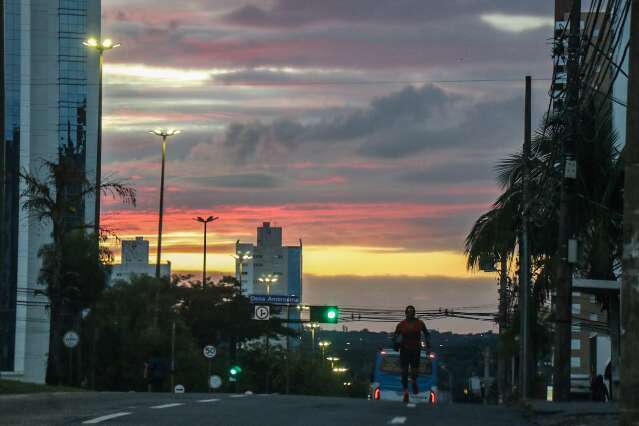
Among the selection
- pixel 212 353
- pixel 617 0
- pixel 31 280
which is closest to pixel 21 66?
pixel 31 280

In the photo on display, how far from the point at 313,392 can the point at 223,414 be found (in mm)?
118655

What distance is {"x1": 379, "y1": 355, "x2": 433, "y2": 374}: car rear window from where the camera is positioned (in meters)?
43.1

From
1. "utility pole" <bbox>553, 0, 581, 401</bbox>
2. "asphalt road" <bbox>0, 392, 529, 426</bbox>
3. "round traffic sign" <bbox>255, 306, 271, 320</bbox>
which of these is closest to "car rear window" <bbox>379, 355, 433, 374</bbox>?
"utility pole" <bbox>553, 0, 581, 401</bbox>

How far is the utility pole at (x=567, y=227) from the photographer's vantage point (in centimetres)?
3200

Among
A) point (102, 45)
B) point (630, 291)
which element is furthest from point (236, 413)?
point (102, 45)

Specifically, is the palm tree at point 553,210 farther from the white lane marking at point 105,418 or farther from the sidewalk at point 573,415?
the white lane marking at point 105,418

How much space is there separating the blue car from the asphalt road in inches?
777

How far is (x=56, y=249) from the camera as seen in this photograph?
5116 cm

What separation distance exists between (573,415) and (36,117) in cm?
14561

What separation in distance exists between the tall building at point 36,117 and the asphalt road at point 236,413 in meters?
126

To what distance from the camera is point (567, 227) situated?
1286 inches

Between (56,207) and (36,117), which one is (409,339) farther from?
(36,117)

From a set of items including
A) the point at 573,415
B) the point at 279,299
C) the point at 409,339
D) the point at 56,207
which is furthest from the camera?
the point at 279,299

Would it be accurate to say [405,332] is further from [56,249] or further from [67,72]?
[67,72]
